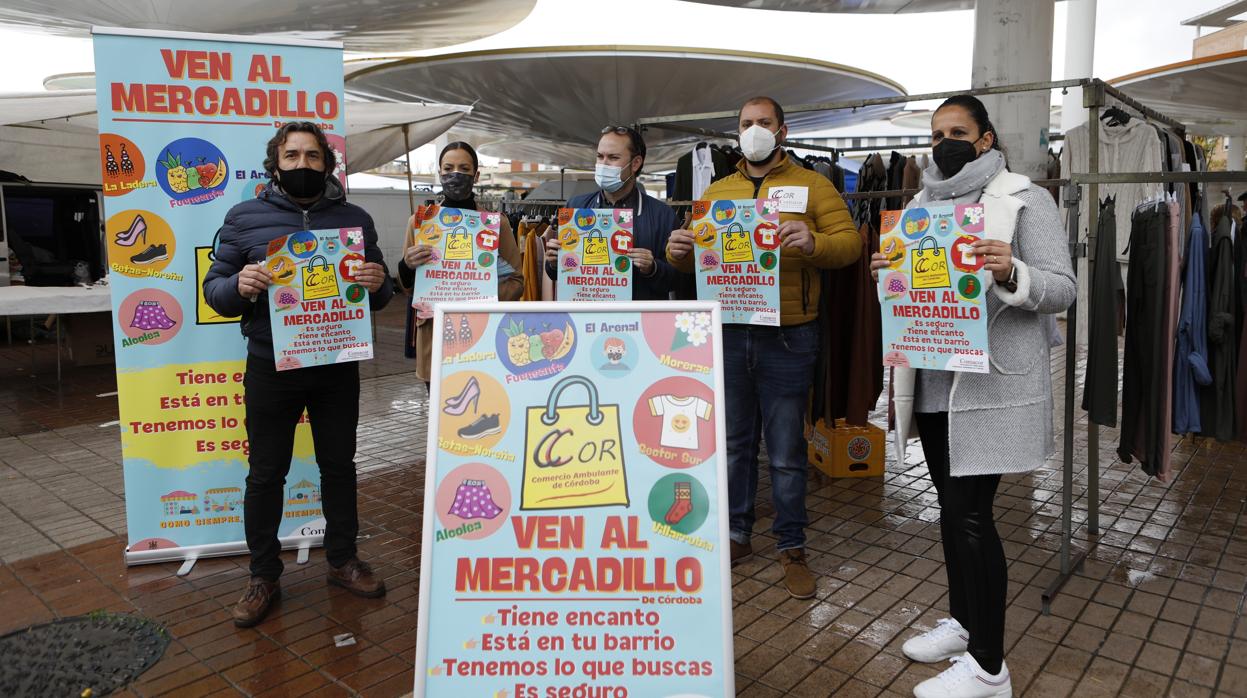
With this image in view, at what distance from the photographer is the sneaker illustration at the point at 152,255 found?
12.8 feet

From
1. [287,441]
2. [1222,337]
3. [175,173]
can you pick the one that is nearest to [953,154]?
[1222,337]

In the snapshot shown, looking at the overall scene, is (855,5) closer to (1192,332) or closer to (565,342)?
(1192,332)

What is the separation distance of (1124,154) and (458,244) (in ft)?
15.2

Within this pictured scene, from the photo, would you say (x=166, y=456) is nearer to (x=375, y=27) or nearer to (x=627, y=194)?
(x=627, y=194)

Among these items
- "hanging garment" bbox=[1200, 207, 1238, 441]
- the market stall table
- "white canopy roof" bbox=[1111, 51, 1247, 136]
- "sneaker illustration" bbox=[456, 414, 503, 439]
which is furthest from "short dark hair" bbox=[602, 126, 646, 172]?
"white canopy roof" bbox=[1111, 51, 1247, 136]

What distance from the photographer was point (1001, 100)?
6.05m

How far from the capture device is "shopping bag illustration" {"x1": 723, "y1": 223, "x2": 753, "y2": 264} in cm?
358

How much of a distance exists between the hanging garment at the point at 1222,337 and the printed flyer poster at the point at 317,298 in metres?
4.14

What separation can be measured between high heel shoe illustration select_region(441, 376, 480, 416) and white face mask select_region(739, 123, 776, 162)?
76.6 inches

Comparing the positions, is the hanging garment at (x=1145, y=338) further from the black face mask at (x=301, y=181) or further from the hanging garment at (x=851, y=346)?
the black face mask at (x=301, y=181)

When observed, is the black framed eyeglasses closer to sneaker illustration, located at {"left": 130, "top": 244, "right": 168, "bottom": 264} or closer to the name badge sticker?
the name badge sticker

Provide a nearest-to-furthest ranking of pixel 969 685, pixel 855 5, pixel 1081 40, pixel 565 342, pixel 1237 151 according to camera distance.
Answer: pixel 565 342 < pixel 969 685 < pixel 855 5 < pixel 1081 40 < pixel 1237 151

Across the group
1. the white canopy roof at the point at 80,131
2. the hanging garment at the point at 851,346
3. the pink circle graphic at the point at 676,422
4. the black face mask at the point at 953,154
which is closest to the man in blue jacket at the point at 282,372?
the pink circle graphic at the point at 676,422

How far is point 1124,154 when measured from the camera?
5578 mm
